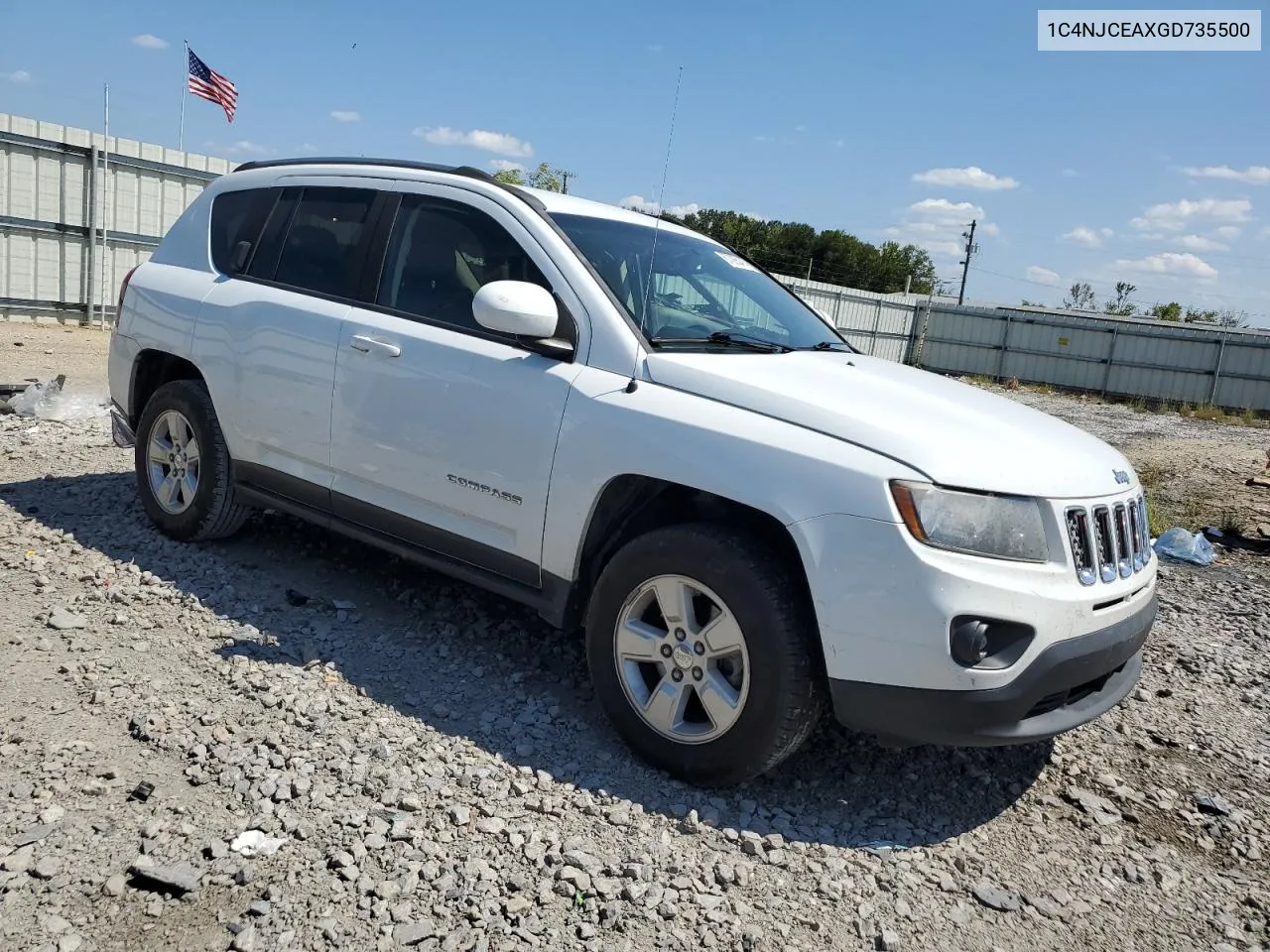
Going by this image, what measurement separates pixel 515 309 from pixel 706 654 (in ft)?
4.36

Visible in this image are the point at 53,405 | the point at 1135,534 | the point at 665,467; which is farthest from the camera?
the point at 53,405

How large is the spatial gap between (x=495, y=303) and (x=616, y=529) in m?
0.88

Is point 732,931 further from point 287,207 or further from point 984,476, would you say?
point 287,207

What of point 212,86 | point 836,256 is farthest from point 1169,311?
point 212,86

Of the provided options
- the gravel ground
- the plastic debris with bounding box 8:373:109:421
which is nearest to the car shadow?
the gravel ground

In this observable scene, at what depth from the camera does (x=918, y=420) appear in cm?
303

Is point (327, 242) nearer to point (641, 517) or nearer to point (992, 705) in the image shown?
point (641, 517)

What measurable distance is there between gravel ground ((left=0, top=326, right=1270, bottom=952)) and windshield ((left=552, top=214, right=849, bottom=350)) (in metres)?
1.51

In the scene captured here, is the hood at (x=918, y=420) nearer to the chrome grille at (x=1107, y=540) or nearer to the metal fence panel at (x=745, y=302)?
the chrome grille at (x=1107, y=540)

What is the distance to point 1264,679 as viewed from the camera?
15.4ft

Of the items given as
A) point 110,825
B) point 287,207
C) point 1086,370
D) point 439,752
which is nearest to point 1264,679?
point 439,752

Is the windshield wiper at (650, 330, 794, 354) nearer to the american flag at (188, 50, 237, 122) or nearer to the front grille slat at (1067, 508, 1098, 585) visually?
the front grille slat at (1067, 508, 1098, 585)

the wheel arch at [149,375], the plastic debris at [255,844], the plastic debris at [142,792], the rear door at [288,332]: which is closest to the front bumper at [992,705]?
the plastic debris at [255,844]

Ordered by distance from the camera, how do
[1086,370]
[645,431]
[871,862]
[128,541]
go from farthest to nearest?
[1086,370]
[128,541]
[645,431]
[871,862]
